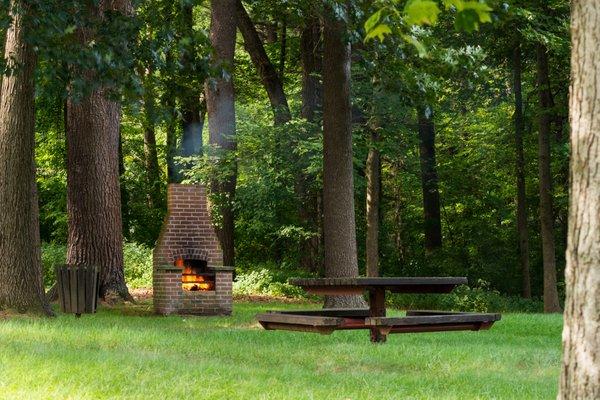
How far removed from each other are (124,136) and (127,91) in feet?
85.6

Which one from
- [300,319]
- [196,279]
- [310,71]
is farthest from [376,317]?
[310,71]

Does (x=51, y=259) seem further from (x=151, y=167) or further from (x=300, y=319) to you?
(x=300, y=319)

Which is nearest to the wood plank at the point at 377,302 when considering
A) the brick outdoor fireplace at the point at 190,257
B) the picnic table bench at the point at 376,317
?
the picnic table bench at the point at 376,317

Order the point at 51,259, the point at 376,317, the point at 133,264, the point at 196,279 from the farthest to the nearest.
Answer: the point at 51,259, the point at 133,264, the point at 196,279, the point at 376,317

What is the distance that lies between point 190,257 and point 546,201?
1085cm

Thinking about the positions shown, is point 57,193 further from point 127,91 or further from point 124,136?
point 127,91

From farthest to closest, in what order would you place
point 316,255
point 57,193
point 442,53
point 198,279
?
point 57,193 < point 316,255 < point 198,279 < point 442,53

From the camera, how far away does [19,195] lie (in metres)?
16.8

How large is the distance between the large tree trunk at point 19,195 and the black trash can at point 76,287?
24.3 inches

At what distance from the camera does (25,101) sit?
55.8 feet

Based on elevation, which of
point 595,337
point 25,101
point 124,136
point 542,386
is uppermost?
point 124,136

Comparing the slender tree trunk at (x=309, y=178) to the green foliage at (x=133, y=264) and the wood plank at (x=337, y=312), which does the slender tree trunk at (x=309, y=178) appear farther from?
the wood plank at (x=337, y=312)

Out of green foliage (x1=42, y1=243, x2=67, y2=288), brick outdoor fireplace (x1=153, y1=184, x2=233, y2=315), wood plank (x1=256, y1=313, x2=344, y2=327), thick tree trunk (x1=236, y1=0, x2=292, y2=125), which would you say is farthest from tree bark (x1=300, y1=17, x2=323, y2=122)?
wood plank (x1=256, y1=313, x2=344, y2=327)

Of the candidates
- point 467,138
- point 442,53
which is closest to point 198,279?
point 442,53
